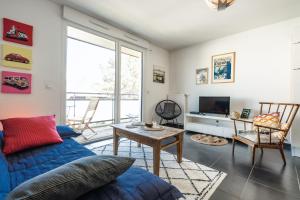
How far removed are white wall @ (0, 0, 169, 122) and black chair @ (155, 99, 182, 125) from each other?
264 cm

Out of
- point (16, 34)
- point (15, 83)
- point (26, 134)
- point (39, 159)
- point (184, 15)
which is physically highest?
point (184, 15)

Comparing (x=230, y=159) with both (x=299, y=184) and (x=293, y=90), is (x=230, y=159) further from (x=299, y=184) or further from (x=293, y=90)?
(x=293, y=90)

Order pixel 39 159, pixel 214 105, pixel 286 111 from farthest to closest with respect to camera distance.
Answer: pixel 214 105
pixel 286 111
pixel 39 159

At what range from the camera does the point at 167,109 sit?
4.65m

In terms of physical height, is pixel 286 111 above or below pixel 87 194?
above

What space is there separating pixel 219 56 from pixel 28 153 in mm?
4211

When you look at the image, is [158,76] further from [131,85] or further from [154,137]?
[154,137]

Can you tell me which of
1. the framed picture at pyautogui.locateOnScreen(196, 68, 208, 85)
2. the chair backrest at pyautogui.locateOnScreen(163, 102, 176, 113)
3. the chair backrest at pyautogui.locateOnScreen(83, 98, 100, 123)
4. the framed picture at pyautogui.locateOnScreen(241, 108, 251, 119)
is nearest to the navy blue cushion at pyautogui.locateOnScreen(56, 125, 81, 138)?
the chair backrest at pyautogui.locateOnScreen(83, 98, 100, 123)

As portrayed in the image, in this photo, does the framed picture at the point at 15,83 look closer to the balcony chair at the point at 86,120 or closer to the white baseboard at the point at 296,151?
the balcony chair at the point at 86,120

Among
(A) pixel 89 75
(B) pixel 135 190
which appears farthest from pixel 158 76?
(B) pixel 135 190

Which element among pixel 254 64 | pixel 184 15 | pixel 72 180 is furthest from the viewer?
pixel 254 64

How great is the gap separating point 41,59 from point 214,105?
371 cm

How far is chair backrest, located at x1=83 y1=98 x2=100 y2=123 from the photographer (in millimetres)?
3451

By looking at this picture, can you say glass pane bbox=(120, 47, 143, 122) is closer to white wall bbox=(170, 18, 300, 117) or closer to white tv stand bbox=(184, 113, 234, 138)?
white tv stand bbox=(184, 113, 234, 138)
